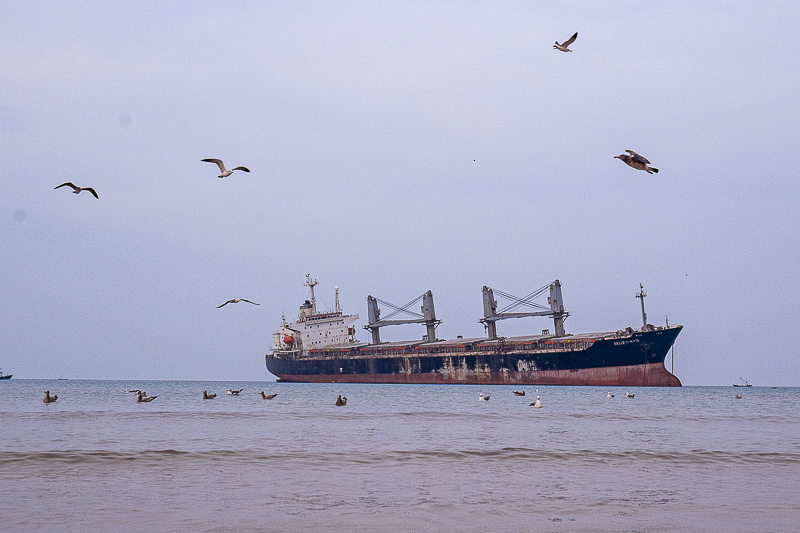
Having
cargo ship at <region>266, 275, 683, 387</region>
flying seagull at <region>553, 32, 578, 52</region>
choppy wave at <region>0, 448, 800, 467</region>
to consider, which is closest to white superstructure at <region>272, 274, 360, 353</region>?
cargo ship at <region>266, 275, 683, 387</region>

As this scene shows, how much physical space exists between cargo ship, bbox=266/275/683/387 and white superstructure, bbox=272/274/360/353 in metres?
0.12

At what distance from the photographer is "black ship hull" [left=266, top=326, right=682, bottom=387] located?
2635 inches

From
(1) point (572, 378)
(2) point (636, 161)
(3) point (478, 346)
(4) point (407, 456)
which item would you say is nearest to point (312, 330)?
(3) point (478, 346)

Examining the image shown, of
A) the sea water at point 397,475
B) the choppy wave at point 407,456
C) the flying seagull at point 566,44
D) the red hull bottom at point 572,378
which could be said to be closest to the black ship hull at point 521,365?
the red hull bottom at point 572,378

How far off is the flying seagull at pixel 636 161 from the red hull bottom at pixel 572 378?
57309mm

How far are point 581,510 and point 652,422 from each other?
2023cm

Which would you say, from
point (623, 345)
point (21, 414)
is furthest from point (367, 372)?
point (21, 414)

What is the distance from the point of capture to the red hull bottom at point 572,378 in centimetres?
6775

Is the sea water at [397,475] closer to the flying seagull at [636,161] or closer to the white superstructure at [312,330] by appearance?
the flying seagull at [636,161]

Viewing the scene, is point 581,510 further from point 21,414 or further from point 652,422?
point 21,414

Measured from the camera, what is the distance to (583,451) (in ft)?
72.4

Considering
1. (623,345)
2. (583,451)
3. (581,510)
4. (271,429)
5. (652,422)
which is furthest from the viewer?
(623,345)

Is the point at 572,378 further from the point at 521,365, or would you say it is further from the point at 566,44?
the point at 566,44

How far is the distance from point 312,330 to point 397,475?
76907 mm
